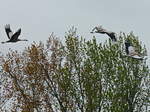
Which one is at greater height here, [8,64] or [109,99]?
[8,64]

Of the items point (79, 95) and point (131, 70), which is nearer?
point (79, 95)

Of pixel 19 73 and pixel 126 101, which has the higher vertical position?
pixel 19 73

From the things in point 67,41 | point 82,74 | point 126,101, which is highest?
point 67,41

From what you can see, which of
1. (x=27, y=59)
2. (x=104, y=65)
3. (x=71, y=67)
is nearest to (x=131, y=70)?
(x=104, y=65)

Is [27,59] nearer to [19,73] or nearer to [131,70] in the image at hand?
[19,73]

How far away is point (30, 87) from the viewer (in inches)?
1243

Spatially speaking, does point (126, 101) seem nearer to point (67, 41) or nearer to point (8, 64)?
point (67, 41)

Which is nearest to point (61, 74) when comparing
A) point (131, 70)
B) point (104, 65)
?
point (104, 65)

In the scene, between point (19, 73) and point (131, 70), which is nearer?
point (19, 73)

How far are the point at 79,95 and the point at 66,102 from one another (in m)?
1.01

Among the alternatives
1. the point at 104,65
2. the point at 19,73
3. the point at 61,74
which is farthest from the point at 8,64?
the point at 104,65

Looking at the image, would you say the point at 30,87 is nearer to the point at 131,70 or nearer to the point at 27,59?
the point at 27,59

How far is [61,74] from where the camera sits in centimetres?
3244

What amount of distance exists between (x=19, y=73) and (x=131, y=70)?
330 inches
